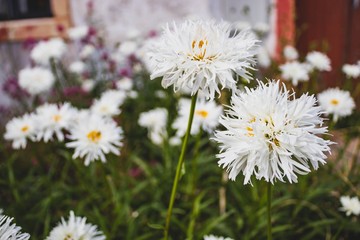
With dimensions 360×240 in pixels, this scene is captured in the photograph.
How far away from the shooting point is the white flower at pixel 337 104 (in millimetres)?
2016

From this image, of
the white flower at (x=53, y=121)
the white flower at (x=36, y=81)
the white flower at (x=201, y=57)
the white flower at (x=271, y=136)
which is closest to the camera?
the white flower at (x=271, y=136)

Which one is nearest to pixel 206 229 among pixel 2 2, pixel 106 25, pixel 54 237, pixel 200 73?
pixel 54 237

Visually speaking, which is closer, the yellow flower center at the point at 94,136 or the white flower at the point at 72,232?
the white flower at the point at 72,232

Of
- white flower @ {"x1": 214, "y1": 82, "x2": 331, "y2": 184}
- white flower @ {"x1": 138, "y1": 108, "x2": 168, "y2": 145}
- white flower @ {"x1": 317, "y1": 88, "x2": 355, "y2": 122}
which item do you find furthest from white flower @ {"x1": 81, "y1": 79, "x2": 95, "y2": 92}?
white flower @ {"x1": 214, "y1": 82, "x2": 331, "y2": 184}

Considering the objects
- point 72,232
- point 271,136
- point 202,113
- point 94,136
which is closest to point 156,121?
point 202,113

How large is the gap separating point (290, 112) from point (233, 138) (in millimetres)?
154

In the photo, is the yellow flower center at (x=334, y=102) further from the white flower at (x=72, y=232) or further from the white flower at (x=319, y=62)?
the white flower at (x=72, y=232)

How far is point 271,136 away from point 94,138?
0.93 meters

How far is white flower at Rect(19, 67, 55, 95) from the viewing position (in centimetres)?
281

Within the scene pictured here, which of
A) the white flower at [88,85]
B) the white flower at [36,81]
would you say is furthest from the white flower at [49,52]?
the white flower at [88,85]

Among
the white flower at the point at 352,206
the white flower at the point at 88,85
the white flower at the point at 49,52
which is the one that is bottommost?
the white flower at the point at 352,206

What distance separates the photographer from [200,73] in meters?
1.13

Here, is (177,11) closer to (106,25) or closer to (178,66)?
(106,25)

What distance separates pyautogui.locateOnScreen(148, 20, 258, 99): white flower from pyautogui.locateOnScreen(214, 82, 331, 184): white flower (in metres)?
0.11
